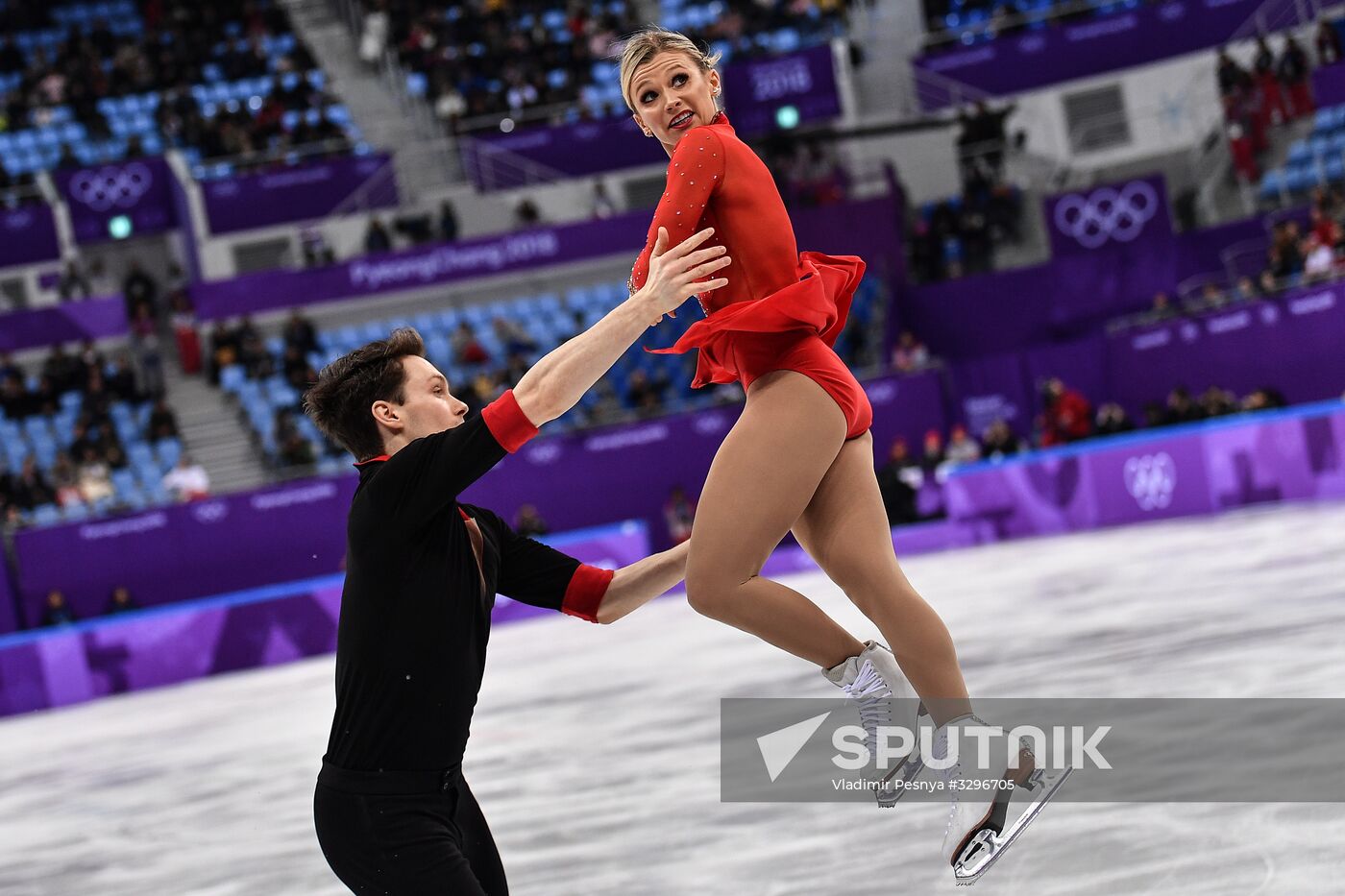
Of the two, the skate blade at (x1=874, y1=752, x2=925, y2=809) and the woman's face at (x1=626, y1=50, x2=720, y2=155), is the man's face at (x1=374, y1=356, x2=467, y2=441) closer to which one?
the woman's face at (x1=626, y1=50, x2=720, y2=155)

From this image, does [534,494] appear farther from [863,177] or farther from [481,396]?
[863,177]

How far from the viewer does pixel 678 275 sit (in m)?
2.89

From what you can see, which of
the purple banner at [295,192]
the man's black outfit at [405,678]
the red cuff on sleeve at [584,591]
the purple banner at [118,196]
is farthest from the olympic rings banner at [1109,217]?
the man's black outfit at [405,678]

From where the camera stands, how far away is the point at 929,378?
17.4 metres

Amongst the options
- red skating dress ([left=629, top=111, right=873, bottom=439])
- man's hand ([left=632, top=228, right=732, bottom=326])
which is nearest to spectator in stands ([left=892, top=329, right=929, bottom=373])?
red skating dress ([left=629, top=111, right=873, bottom=439])

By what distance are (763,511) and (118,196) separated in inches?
797

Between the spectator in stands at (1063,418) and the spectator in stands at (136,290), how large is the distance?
11990 millimetres

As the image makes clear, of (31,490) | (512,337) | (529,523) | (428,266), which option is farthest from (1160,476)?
(31,490)

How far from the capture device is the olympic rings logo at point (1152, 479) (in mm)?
13422

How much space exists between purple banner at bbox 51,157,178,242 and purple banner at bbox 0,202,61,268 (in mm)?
408

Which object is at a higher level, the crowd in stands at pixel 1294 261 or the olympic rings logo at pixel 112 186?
the olympic rings logo at pixel 112 186

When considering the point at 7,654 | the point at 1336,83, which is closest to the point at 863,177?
the point at 1336,83

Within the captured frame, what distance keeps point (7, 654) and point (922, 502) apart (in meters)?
8.88

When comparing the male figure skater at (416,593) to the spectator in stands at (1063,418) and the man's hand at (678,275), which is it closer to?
the man's hand at (678,275)
